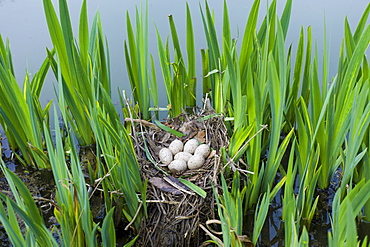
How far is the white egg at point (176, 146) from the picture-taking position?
61.6 inches

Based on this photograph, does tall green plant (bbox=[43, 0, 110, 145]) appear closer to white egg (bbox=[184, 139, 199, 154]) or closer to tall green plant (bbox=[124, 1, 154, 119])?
tall green plant (bbox=[124, 1, 154, 119])

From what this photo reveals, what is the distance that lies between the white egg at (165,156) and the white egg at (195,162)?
0.27 feet

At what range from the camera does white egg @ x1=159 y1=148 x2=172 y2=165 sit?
1.49 meters

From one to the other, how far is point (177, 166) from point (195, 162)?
66 millimetres

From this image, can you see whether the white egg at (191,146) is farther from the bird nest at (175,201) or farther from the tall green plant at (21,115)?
the tall green plant at (21,115)

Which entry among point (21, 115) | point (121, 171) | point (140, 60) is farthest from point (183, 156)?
point (21, 115)

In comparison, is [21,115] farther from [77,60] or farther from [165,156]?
[165,156]

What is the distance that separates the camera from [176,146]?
5.14 feet

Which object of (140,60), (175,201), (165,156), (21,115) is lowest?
(175,201)

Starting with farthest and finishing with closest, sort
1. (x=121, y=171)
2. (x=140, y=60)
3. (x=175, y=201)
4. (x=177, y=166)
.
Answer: (x=140, y=60) < (x=177, y=166) < (x=175, y=201) < (x=121, y=171)

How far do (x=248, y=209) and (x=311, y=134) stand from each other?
34 centimetres

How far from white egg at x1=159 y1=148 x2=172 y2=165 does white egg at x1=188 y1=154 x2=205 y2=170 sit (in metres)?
0.08

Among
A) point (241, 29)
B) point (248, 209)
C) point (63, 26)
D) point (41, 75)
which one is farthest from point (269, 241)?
point (241, 29)

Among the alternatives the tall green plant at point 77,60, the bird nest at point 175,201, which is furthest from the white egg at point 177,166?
the tall green plant at point 77,60
